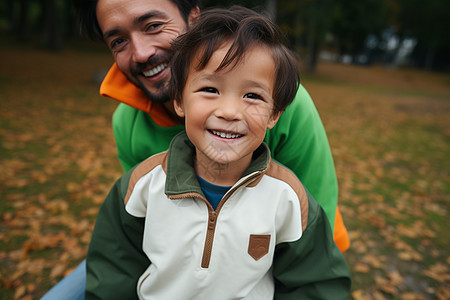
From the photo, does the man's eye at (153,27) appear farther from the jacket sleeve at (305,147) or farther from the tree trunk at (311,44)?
the tree trunk at (311,44)

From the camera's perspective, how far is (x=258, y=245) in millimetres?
1370

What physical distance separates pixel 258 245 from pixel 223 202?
0.82 ft

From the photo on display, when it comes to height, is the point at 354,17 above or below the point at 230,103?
below

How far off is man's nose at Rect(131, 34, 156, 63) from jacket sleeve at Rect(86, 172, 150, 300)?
2.26 feet

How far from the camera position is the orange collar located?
1819 mm

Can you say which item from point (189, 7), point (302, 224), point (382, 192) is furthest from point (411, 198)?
point (189, 7)

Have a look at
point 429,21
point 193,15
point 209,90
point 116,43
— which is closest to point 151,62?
point 116,43

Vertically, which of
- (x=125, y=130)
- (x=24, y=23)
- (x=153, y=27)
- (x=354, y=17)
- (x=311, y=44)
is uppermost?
(x=153, y=27)

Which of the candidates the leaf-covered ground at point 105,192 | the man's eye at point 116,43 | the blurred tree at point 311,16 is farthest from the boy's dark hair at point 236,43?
the blurred tree at point 311,16

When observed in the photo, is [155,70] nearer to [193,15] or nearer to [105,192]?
[193,15]

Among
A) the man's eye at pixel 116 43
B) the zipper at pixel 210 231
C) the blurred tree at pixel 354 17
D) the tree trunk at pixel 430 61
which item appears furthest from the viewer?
the tree trunk at pixel 430 61

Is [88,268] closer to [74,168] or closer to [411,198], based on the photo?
[74,168]

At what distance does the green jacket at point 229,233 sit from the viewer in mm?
1354

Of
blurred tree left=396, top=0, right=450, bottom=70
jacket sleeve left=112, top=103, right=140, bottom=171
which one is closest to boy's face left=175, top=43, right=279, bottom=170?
jacket sleeve left=112, top=103, right=140, bottom=171
